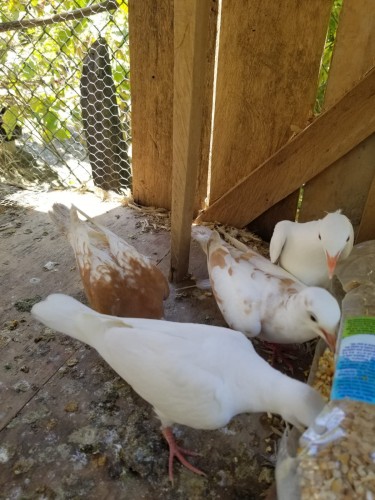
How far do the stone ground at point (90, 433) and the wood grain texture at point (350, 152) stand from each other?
70cm

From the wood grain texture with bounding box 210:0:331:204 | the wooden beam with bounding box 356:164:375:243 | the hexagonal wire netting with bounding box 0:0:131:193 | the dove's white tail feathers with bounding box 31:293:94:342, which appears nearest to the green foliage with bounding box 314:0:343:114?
the wood grain texture with bounding box 210:0:331:204

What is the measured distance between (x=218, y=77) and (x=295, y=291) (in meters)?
0.98

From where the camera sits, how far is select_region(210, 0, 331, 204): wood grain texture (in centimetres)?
152

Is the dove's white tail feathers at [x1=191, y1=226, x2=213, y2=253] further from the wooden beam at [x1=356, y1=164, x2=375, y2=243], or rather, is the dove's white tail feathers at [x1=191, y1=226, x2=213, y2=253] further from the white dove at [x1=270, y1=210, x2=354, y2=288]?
the wooden beam at [x1=356, y1=164, x2=375, y2=243]

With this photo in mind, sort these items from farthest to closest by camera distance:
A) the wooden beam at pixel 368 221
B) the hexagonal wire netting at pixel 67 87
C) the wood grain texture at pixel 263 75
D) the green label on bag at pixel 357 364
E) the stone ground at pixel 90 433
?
the hexagonal wire netting at pixel 67 87
the wooden beam at pixel 368 221
the wood grain texture at pixel 263 75
the stone ground at pixel 90 433
the green label on bag at pixel 357 364

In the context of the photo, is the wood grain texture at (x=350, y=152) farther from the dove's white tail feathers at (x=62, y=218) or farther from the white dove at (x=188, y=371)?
the dove's white tail feathers at (x=62, y=218)

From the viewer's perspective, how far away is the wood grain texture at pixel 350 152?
4.68 ft

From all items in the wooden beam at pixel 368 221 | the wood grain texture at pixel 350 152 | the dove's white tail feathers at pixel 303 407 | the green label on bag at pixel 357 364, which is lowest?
the dove's white tail feathers at pixel 303 407

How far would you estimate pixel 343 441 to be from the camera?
2.87 ft

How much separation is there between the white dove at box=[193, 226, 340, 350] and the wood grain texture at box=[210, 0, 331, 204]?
51cm

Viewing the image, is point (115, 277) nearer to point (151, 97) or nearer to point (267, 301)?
point (267, 301)

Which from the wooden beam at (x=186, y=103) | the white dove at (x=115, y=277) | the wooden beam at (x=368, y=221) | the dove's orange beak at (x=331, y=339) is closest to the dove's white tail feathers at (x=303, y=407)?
the dove's orange beak at (x=331, y=339)

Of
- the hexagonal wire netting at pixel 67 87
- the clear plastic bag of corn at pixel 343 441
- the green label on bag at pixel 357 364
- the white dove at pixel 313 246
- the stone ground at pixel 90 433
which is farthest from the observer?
the hexagonal wire netting at pixel 67 87

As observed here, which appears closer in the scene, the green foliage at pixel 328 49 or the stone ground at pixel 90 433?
the stone ground at pixel 90 433
